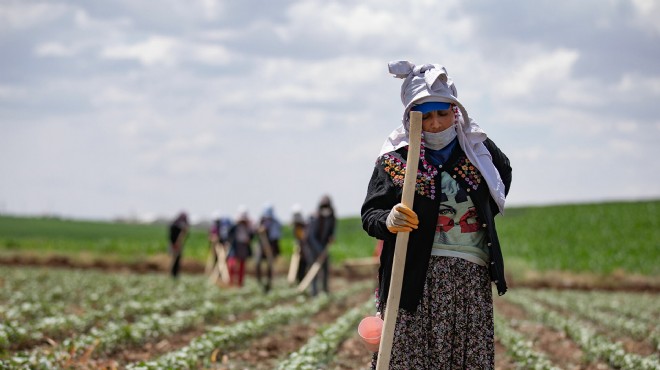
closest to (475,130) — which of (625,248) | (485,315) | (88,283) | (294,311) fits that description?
(485,315)

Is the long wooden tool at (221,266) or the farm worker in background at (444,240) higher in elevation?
the farm worker in background at (444,240)

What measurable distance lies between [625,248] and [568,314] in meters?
22.4

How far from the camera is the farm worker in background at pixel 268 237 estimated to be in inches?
706

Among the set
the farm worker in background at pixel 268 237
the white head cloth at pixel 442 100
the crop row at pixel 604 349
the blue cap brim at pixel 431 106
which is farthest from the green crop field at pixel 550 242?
the blue cap brim at pixel 431 106

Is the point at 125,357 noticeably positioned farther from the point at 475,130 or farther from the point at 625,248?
the point at 625,248

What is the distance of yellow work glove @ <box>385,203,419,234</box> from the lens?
3816 mm

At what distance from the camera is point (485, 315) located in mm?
4074

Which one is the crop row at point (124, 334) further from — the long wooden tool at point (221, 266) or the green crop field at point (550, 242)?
the green crop field at point (550, 242)

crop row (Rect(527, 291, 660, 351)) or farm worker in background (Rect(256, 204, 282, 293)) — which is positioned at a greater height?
farm worker in background (Rect(256, 204, 282, 293))

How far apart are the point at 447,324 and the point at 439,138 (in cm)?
95

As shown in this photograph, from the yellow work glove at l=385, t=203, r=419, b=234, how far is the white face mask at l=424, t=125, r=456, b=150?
0.48 meters

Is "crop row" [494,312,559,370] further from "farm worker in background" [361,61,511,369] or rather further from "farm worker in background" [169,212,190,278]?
"farm worker in background" [169,212,190,278]

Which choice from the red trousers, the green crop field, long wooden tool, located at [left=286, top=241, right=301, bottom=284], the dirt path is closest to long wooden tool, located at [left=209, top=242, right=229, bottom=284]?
the red trousers

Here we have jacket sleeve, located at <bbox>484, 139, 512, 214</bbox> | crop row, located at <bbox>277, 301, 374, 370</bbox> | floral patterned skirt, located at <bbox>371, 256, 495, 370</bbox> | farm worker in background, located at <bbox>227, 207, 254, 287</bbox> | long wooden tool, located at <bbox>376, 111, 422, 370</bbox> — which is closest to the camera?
long wooden tool, located at <bbox>376, 111, 422, 370</bbox>
